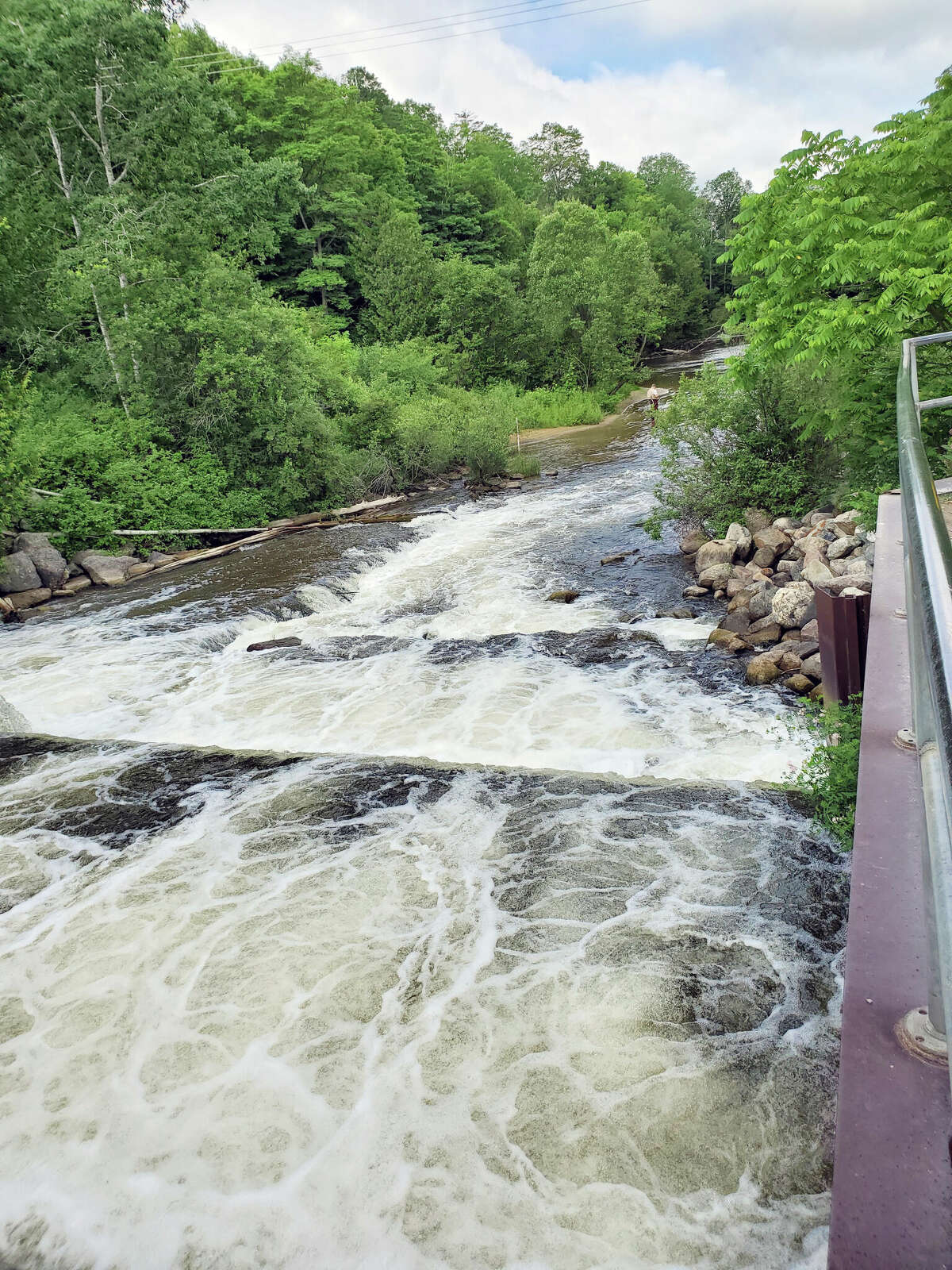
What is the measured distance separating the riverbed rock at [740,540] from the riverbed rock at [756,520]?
4.4 inches

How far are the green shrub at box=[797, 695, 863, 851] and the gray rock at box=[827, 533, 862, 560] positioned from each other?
192 inches

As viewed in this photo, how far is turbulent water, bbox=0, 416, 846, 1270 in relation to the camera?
3.02 m

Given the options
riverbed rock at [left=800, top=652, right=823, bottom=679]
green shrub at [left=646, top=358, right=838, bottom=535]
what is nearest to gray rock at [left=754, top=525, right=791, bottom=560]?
green shrub at [left=646, top=358, right=838, bottom=535]

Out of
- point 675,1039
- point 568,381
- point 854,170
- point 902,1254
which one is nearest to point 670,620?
point 854,170

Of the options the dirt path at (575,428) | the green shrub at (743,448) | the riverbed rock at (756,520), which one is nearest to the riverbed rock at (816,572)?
the riverbed rock at (756,520)

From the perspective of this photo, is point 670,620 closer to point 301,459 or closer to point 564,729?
point 564,729

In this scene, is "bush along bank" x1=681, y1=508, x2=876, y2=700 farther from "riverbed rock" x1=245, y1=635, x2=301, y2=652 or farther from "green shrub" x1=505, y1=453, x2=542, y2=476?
"green shrub" x1=505, y1=453, x2=542, y2=476

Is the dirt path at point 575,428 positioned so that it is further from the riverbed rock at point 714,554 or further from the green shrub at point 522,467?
the riverbed rock at point 714,554

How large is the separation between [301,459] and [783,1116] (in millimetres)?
19699

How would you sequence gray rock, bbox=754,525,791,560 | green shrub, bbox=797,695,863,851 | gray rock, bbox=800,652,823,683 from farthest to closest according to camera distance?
gray rock, bbox=754,525,791,560, gray rock, bbox=800,652,823,683, green shrub, bbox=797,695,863,851

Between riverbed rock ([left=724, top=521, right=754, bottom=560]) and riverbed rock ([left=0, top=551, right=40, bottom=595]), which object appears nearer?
riverbed rock ([left=724, top=521, right=754, bottom=560])

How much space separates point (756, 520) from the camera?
42.6 ft

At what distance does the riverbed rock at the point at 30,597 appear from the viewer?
14.2 metres

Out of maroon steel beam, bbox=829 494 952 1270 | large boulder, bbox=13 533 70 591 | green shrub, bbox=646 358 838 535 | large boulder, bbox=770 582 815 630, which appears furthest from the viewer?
large boulder, bbox=13 533 70 591
